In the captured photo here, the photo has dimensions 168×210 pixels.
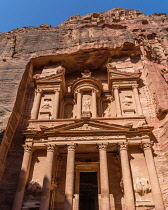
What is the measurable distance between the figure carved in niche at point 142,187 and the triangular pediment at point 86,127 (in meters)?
3.10

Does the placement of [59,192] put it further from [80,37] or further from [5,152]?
[80,37]

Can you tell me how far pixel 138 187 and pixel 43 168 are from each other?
5.58 metres

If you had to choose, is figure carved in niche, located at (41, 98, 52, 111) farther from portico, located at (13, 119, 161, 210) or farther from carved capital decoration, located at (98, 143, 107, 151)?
carved capital decoration, located at (98, 143, 107, 151)

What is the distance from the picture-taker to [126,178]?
11.1m

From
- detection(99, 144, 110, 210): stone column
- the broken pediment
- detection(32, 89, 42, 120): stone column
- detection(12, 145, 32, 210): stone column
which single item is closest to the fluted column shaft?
the broken pediment

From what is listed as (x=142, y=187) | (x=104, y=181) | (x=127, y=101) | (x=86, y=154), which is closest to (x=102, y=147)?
(x=104, y=181)

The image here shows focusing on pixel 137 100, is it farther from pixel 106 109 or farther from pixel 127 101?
pixel 106 109

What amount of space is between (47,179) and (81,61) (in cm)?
1231

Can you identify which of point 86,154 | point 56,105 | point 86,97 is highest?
point 86,97

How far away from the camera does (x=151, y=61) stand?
751 inches

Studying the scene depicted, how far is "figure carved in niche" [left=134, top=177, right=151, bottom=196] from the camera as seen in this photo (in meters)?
11.1

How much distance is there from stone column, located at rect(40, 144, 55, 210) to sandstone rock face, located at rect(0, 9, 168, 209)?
6.52 feet

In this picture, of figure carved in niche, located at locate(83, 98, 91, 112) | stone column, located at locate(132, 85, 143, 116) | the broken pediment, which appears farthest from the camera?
the broken pediment

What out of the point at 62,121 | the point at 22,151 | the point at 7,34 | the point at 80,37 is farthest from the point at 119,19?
the point at 22,151
